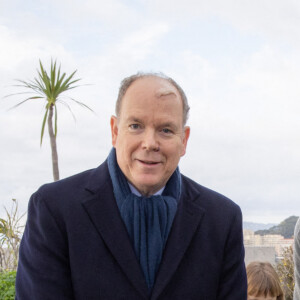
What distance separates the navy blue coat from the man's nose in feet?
1.05

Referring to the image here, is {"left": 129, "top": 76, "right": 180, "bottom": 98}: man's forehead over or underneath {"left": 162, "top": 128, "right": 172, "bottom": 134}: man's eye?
over

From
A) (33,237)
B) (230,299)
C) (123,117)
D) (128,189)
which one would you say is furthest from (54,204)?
(230,299)

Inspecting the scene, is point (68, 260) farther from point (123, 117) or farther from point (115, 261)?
point (123, 117)

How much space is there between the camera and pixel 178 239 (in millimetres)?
2338

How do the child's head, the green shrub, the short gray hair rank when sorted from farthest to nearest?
the green shrub → the child's head → the short gray hair

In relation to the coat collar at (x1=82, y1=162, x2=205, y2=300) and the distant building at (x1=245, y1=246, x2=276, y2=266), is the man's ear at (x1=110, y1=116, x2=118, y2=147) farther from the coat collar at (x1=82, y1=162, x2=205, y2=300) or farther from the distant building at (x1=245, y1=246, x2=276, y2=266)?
the distant building at (x1=245, y1=246, x2=276, y2=266)

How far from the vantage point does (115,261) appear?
2283 mm

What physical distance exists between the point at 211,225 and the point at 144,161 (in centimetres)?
45

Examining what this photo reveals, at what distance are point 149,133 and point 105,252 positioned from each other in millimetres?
505

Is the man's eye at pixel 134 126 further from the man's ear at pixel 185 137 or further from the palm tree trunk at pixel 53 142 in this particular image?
the palm tree trunk at pixel 53 142

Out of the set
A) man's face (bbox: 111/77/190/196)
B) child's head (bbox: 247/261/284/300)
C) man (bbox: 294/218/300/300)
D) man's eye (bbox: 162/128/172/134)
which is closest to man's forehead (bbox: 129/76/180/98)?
man's face (bbox: 111/77/190/196)

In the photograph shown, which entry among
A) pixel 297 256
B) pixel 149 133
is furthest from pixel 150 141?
pixel 297 256

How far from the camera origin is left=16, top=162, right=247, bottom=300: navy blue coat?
225 cm

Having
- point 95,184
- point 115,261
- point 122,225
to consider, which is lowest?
point 115,261
